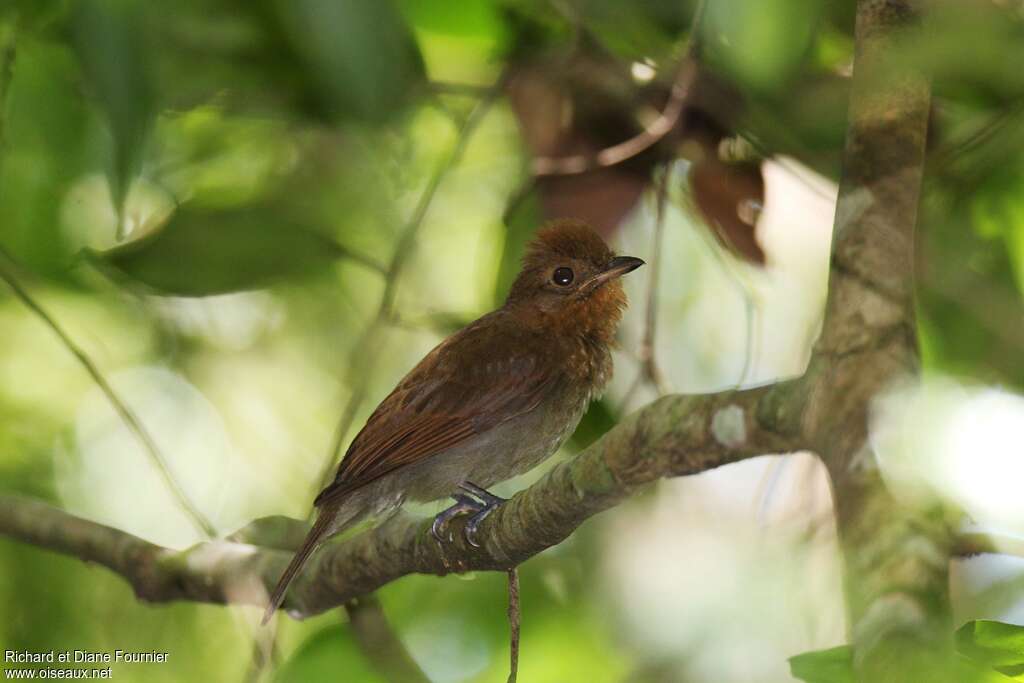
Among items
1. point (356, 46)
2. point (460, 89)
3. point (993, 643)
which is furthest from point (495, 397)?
point (993, 643)

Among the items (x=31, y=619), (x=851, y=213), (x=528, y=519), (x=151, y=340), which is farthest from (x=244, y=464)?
(x=851, y=213)

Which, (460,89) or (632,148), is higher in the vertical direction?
(460,89)

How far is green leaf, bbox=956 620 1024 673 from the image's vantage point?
1.83 meters

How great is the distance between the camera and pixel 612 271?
12.5 ft

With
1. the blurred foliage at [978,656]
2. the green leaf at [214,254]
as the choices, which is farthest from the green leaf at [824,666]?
the green leaf at [214,254]

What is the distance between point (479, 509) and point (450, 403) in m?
0.51

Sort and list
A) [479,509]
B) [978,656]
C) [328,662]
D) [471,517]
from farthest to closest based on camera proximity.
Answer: [328,662], [479,509], [471,517], [978,656]

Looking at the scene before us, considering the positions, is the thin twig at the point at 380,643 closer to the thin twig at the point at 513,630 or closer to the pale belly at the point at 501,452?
Result: the pale belly at the point at 501,452

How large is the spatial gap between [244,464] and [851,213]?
13.0ft

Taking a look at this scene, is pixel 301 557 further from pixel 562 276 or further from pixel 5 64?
pixel 5 64

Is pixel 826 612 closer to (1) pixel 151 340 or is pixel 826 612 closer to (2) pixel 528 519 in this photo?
(2) pixel 528 519

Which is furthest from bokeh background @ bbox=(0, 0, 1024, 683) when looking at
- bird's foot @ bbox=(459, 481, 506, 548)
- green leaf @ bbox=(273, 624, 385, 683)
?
bird's foot @ bbox=(459, 481, 506, 548)

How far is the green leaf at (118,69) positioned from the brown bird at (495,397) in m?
1.10

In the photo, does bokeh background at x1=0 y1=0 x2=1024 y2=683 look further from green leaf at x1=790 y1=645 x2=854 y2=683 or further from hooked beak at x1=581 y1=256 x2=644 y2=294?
green leaf at x1=790 y1=645 x2=854 y2=683
